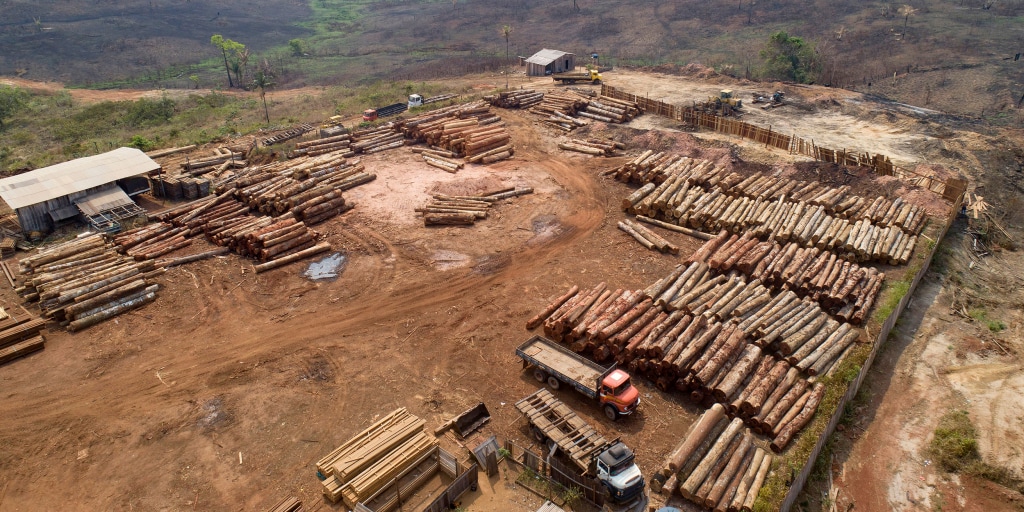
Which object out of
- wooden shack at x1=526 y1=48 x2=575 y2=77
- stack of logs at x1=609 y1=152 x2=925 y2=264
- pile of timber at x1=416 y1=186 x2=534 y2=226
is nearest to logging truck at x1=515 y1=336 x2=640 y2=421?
pile of timber at x1=416 y1=186 x2=534 y2=226

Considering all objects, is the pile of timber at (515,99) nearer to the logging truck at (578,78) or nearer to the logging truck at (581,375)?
the logging truck at (578,78)

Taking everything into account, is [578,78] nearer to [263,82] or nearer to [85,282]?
[263,82]

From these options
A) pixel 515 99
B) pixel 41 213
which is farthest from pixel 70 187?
pixel 515 99

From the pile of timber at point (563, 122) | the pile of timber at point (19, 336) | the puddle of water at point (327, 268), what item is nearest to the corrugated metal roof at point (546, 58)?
the pile of timber at point (563, 122)

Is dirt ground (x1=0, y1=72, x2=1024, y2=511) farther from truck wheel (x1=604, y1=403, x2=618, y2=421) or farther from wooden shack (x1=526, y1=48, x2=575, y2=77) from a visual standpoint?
wooden shack (x1=526, y1=48, x2=575, y2=77)

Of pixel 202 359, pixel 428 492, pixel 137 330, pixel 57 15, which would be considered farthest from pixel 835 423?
pixel 57 15
